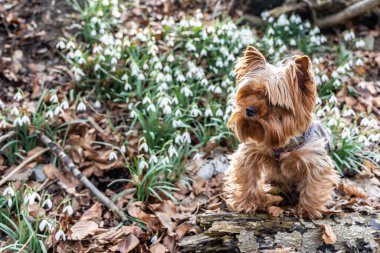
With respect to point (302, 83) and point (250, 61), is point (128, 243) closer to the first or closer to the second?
point (250, 61)

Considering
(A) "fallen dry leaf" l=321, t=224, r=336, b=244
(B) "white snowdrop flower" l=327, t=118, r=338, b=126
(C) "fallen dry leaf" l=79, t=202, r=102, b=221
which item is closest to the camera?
(A) "fallen dry leaf" l=321, t=224, r=336, b=244

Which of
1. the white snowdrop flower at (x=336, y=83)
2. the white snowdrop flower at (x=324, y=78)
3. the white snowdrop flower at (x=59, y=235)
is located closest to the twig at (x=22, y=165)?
the white snowdrop flower at (x=59, y=235)

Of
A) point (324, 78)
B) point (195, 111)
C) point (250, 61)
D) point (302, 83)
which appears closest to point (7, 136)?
point (195, 111)

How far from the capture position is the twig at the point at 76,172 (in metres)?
4.18

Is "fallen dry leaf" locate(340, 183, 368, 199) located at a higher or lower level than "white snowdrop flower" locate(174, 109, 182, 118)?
lower

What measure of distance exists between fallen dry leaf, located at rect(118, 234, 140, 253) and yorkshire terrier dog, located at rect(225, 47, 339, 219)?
2.76 feet

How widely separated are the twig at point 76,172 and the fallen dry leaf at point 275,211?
1.29 meters

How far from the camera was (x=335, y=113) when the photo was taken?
4844 mm

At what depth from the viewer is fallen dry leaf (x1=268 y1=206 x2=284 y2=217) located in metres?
3.67

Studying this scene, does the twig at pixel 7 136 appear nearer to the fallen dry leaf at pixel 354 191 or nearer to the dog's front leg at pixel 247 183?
the dog's front leg at pixel 247 183

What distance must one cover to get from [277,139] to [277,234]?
0.71 meters

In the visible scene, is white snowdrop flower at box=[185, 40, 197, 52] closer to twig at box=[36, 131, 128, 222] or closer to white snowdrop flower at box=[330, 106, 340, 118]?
white snowdrop flower at box=[330, 106, 340, 118]

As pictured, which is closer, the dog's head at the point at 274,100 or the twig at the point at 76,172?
the dog's head at the point at 274,100

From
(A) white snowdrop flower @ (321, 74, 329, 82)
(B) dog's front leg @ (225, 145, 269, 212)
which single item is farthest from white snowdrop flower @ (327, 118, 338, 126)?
(B) dog's front leg @ (225, 145, 269, 212)
